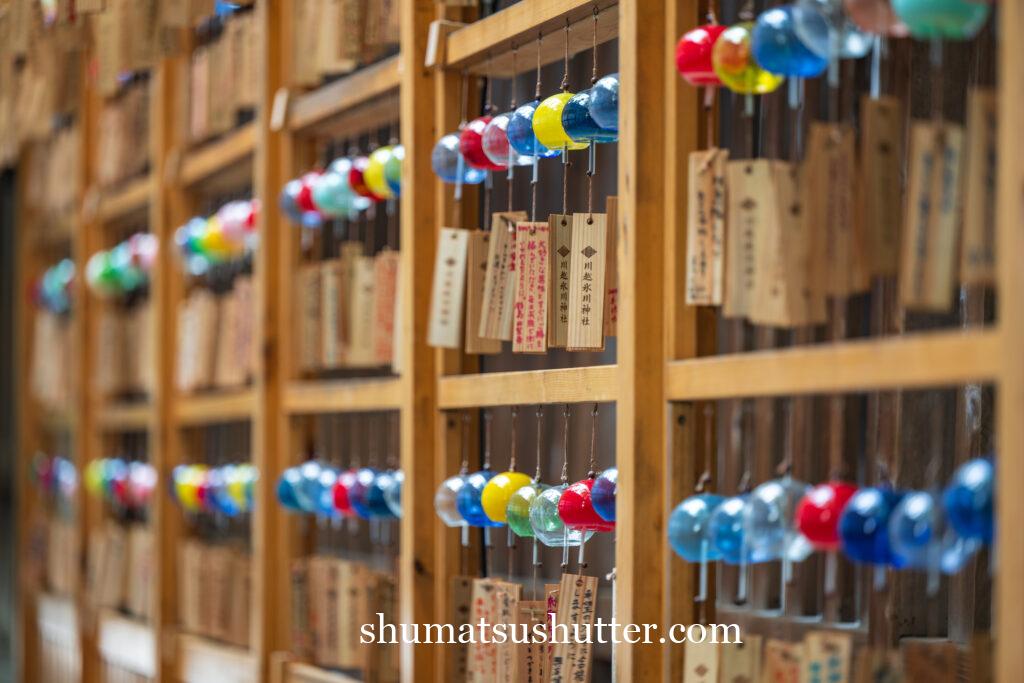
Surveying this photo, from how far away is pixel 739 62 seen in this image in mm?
1878

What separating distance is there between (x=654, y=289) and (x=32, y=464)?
3695mm

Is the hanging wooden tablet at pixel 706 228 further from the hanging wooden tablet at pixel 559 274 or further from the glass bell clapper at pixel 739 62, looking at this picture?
the hanging wooden tablet at pixel 559 274


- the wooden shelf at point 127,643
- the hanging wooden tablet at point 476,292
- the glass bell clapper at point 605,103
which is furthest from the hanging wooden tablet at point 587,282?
the wooden shelf at point 127,643

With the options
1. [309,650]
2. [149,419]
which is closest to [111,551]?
[149,419]

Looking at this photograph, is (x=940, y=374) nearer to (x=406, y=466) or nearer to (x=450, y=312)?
(x=450, y=312)

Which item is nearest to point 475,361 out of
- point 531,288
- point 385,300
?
point 385,300

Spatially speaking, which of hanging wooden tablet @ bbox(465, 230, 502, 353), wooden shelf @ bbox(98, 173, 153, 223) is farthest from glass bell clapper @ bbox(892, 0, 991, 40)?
wooden shelf @ bbox(98, 173, 153, 223)

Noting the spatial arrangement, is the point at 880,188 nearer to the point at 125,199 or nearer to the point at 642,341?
the point at 642,341

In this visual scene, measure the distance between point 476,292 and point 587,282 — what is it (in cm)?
32

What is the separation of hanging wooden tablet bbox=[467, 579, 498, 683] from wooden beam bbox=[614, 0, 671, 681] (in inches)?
14.6

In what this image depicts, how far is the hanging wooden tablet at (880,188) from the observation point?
1.67 m

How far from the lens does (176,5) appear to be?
9.71 ft

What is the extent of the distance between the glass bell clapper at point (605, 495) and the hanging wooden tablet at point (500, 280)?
33cm

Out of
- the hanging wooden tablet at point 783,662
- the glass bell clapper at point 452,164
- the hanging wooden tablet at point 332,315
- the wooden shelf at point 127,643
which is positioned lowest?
the wooden shelf at point 127,643
